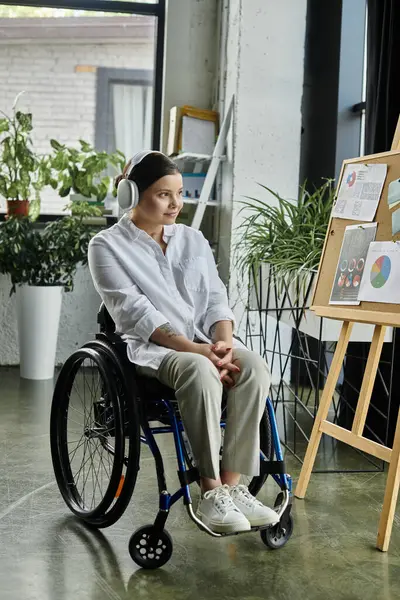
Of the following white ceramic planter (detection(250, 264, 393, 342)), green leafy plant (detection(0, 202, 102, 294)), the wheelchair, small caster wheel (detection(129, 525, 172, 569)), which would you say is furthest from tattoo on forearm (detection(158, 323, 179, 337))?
green leafy plant (detection(0, 202, 102, 294))

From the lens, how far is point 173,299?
2406 millimetres

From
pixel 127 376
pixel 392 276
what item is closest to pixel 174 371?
pixel 127 376

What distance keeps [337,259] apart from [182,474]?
→ 978 millimetres

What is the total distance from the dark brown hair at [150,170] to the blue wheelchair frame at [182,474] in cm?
67

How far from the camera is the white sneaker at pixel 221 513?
197cm

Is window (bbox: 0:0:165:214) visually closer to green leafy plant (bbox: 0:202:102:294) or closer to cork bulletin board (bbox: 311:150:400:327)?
green leafy plant (bbox: 0:202:102:294)

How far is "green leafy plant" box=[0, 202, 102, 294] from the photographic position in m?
4.69

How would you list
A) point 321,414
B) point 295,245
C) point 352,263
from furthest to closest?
point 295,245 → point 321,414 → point 352,263

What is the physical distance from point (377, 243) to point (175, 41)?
3.35 metres

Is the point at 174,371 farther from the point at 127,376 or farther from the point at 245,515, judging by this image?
the point at 245,515

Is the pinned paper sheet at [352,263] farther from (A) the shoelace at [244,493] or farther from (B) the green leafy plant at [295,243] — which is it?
(A) the shoelace at [244,493]

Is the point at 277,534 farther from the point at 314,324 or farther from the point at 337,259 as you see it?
the point at 314,324

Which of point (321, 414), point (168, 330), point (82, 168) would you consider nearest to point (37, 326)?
point (82, 168)

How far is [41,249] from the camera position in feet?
15.6
